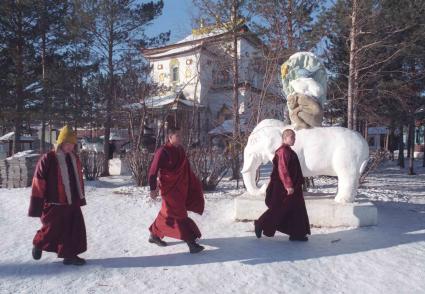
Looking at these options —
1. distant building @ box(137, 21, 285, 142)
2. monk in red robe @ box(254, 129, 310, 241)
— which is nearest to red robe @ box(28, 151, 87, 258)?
distant building @ box(137, 21, 285, 142)

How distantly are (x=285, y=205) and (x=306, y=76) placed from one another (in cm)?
229

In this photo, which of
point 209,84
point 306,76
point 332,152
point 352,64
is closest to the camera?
point 332,152

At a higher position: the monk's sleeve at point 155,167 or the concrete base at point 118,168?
the monk's sleeve at point 155,167

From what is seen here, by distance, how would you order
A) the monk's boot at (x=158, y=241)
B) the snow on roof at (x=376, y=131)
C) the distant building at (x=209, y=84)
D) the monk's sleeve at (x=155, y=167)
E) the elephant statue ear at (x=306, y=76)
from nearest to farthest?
the monk's sleeve at (x=155, y=167)
the monk's boot at (x=158, y=241)
the elephant statue ear at (x=306, y=76)
the distant building at (x=209, y=84)
the snow on roof at (x=376, y=131)

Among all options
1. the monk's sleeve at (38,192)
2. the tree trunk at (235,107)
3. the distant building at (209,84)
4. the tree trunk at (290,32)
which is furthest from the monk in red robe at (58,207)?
the tree trunk at (290,32)

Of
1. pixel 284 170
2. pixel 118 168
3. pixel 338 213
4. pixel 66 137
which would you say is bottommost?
pixel 118 168

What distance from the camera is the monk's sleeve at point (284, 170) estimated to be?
175 inches

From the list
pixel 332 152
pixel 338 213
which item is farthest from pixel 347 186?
pixel 332 152

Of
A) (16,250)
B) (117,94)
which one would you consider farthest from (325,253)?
(117,94)

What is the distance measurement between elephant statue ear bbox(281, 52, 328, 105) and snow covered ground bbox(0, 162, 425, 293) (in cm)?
205

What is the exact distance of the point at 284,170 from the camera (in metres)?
4.49

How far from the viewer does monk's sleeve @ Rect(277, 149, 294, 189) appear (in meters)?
4.45

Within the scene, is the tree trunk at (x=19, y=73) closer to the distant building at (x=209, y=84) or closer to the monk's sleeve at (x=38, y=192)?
the distant building at (x=209, y=84)

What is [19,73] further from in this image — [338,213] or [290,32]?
[338,213]
